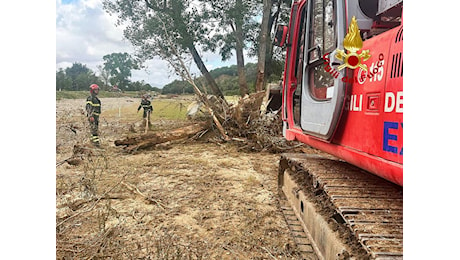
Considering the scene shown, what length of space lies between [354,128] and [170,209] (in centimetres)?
258

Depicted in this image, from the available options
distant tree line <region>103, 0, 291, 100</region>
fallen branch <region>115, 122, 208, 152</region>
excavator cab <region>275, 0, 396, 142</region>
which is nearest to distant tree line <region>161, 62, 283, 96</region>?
distant tree line <region>103, 0, 291, 100</region>

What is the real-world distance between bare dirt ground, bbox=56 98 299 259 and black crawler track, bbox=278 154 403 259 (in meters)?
0.52

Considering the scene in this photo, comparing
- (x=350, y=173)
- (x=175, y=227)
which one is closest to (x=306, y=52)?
(x=350, y=173)

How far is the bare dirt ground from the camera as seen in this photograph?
262 centimetres

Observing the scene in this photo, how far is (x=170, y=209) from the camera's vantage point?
3.66m

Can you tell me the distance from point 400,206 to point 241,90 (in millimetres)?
10750

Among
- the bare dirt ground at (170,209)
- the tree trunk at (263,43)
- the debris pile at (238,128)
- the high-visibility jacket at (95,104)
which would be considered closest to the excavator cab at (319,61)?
the bare dirt ground at (170,209)

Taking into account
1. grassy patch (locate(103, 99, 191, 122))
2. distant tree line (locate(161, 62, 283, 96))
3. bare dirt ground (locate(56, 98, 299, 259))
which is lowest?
bare dirt ground (locate(56, 98, 299, 259))

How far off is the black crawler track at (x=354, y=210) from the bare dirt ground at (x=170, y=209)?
521mm

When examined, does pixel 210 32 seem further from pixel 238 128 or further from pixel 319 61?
pixel 319 61

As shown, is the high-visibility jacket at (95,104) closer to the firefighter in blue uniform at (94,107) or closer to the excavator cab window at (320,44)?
the firefighter in blue uniform at (94,107)

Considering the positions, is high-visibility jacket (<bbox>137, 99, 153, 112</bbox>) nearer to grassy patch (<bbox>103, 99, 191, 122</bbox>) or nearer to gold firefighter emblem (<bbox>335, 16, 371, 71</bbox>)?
grassy patch (<bbox>103, 99, 191, 122</bbox>)

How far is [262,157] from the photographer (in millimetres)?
6832
